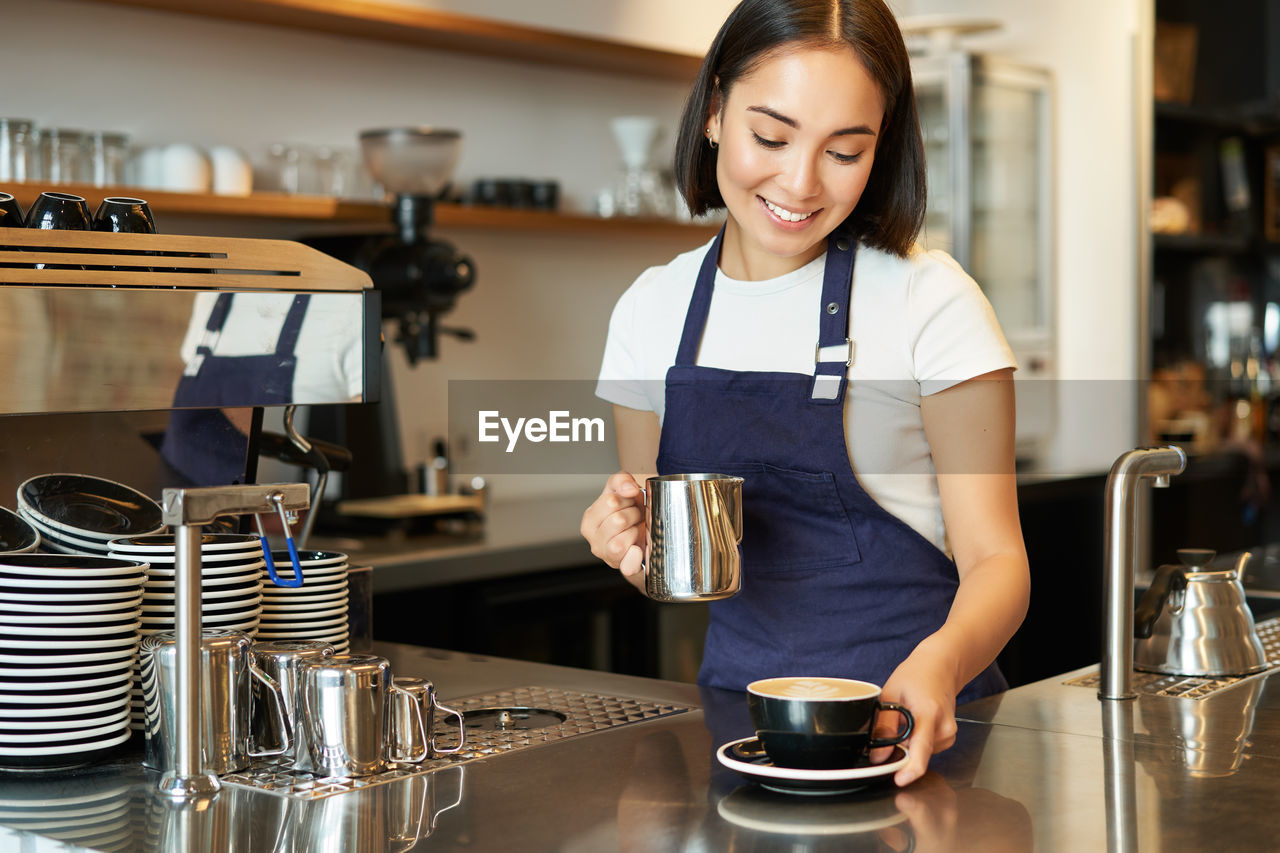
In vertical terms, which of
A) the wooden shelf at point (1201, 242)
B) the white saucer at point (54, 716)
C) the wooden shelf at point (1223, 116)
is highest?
the wooden shelf at point (1223, 116)

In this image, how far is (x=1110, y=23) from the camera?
509cm

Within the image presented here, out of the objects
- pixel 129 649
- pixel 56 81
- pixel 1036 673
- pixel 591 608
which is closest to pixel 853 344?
pixel 129 649

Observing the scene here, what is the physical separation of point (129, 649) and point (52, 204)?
42 centimetres

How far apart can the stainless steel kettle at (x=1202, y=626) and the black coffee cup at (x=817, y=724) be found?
2.36ft

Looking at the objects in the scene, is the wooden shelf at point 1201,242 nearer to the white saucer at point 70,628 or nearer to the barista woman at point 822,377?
the barista woman at point 822,377

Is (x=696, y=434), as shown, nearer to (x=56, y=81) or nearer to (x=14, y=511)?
(x=14, y=511)

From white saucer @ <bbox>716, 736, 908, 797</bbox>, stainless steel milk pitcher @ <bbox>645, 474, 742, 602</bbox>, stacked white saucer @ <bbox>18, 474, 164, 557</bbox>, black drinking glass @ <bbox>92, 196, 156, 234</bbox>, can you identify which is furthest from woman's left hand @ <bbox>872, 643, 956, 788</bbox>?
black drinking glass @ <bbox>92, 196, 156, 234</bbox>

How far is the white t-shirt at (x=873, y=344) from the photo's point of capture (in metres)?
1.56

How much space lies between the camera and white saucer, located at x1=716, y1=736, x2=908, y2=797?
1142 mm

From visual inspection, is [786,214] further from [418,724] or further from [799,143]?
[418,724]

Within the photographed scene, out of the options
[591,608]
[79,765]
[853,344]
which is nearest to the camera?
[79,765]

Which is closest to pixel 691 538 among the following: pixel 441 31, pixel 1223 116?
pixel 441 31

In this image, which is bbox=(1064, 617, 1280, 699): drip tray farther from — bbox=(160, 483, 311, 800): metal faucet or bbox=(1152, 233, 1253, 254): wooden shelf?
bbox=(1152, 233, 1253, 254): wooden shelf

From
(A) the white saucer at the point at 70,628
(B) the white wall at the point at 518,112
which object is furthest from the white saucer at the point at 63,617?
(B) the white wall at the point at 518,112
